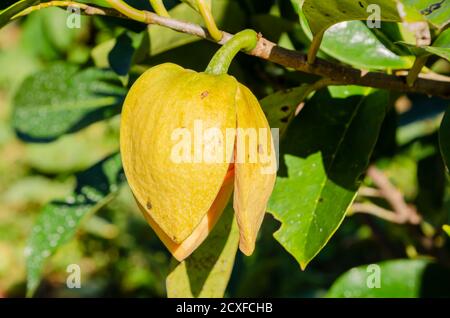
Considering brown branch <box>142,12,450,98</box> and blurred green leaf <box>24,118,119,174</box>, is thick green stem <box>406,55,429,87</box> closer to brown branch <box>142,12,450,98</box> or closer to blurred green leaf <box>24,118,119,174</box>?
brown branch <box>142,12,450,98</box>

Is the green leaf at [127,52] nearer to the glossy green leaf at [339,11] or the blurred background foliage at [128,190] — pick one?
the blurred background foliage at [128,190]

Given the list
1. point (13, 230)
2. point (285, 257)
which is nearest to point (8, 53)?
point (13, 230)

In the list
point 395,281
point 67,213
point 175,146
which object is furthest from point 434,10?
point 67,213

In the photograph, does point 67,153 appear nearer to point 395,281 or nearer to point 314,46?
point 395,281

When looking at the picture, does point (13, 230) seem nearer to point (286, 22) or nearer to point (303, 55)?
point (286, 22)

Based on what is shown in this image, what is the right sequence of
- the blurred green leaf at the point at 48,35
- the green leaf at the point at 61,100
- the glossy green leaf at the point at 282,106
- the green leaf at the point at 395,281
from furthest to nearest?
the blurred green leaf at the point at 48,35 < the green leaf at the point at 61,100 < the green leaf at the point at 395,281 < the glossy green leaf at the point at 282,106

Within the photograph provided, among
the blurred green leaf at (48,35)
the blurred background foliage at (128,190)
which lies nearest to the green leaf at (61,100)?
the blurred background foliage at (128,190)

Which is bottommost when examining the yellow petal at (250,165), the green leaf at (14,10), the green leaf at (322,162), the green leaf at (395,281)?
the green leaf at (395,281)
